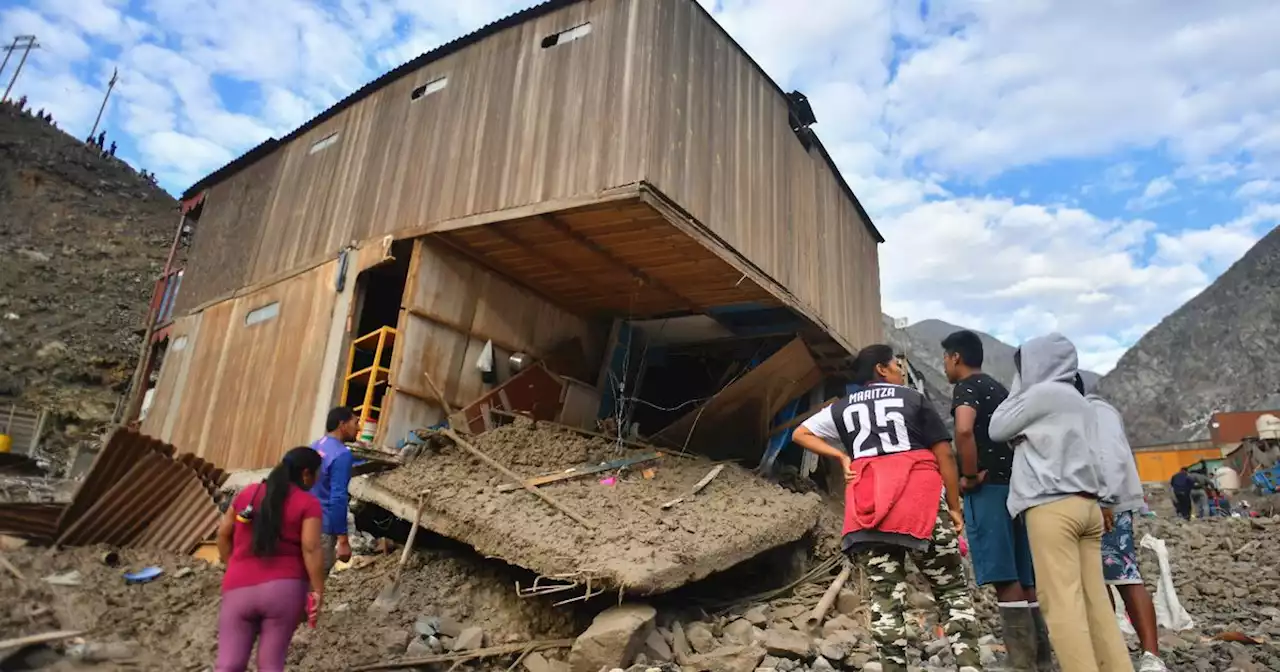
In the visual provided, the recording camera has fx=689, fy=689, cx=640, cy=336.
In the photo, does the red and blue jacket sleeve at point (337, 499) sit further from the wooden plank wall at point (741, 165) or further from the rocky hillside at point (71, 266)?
the rocky hillside at point (71, 266)

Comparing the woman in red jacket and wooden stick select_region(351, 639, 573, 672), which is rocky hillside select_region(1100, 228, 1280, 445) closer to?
the woman in red jacket

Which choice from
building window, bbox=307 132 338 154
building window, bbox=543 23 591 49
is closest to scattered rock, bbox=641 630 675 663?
building window, bbox=543 23 591 49

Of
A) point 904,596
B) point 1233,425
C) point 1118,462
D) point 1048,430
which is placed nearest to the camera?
point 1048,430

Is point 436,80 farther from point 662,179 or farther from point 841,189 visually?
point 841,189

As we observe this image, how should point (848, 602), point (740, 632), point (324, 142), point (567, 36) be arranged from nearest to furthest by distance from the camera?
1. point (740, 632)
2. point (848, 602)
3. point (567, 36)
4. point (324, 142)

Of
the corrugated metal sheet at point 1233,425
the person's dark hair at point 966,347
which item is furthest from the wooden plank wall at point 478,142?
the corrugated metal sheet at point 1233,425

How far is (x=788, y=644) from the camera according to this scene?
17.0 ft

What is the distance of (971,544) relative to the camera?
152 inches

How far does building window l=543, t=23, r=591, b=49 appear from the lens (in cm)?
805

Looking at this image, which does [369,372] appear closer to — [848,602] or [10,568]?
[10,568]

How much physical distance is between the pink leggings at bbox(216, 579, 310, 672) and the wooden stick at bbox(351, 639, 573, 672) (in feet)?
4.20

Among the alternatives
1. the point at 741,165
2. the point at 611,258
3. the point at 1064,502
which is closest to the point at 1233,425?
the point at 741,165

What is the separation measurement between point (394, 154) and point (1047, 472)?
29.3ft

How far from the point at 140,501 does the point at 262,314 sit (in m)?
4.14
